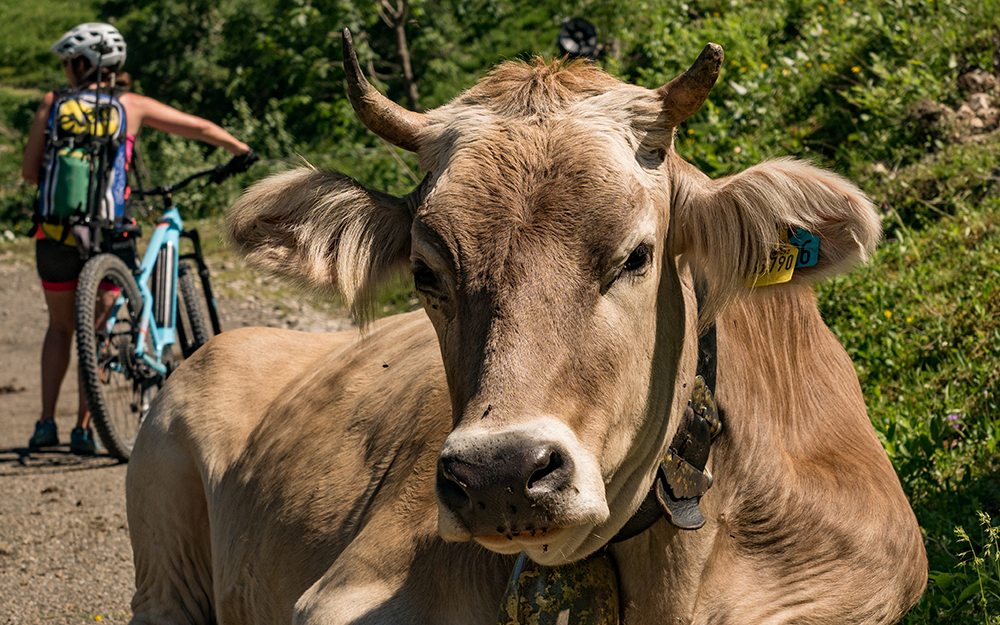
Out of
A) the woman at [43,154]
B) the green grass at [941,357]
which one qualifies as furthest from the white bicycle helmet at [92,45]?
the green grass at [941,357]

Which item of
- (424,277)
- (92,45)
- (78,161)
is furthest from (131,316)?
(424,277)

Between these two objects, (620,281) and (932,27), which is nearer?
(620,281)

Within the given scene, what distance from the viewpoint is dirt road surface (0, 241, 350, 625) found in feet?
13.5

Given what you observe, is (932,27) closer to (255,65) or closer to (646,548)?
(646,548)

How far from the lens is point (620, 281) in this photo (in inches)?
80.5

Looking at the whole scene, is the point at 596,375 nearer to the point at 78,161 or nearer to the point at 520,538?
the point at 520,538

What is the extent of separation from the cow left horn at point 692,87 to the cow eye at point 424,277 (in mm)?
657

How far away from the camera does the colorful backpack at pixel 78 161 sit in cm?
587

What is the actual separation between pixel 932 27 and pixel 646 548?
5.63 meters

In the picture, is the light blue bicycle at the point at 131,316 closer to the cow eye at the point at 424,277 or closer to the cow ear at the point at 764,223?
the cow eye at the point at 424,277

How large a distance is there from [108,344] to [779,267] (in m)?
4.74

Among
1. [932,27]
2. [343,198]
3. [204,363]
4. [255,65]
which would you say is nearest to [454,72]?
[255,65]

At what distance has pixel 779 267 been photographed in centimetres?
228

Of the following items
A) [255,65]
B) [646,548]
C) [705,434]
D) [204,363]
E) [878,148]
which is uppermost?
[705,434]
